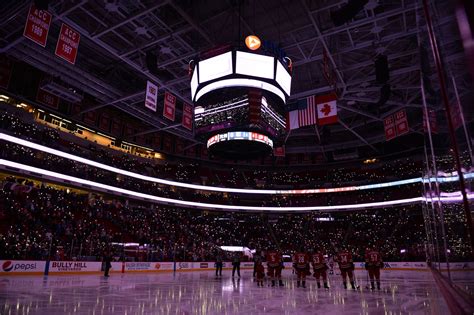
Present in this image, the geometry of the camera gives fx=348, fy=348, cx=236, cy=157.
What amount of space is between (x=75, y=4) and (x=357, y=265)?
33843mm

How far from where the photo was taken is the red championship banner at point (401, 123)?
21942mm

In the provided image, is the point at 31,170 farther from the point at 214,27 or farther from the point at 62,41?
the point at 214,27

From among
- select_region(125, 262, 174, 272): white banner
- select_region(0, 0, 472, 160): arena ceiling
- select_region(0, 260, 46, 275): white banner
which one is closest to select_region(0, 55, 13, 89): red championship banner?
select_region(0, 0, 472, 160): arena ceiling

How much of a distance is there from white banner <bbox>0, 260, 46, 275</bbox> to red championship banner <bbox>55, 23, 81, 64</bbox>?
10.1 m

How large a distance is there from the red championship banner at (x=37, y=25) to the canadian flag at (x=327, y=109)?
14.0 m

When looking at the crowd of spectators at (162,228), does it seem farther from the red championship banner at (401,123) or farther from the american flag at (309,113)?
the red championship banner at (401,123)

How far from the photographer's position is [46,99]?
89.8 ft

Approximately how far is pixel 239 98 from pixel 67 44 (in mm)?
7917

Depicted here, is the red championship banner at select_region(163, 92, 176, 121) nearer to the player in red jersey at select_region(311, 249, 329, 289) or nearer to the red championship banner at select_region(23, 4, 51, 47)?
the red championship banner at select_region(23, 4, 51, 47)

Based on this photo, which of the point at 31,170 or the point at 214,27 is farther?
the point at 31,170

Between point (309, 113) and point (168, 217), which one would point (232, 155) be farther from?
point (168, 217)

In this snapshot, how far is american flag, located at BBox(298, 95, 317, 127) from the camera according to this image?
66.8ft

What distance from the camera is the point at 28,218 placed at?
2150 cm

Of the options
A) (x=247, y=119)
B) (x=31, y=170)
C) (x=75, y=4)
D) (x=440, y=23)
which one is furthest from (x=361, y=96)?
(x=440, y=23)
